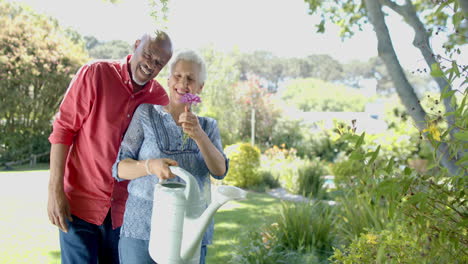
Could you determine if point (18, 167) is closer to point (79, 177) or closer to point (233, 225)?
point (233, 225)

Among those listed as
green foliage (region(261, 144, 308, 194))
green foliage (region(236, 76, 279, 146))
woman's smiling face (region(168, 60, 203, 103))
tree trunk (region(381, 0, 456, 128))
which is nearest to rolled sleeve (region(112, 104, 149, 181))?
woman's smiling face (region(168, 60, 203, 103))

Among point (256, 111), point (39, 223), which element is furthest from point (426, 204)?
point (256, 111)

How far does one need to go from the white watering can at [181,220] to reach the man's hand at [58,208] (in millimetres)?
674

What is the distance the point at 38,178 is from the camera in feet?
26.7

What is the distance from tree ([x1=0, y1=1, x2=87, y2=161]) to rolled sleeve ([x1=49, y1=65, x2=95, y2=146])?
1044cm

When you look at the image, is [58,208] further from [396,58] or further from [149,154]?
[396,58]

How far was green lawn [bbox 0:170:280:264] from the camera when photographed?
3535 mm

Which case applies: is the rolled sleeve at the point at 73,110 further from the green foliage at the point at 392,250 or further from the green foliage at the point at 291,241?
the green foliage at the point at 291,241

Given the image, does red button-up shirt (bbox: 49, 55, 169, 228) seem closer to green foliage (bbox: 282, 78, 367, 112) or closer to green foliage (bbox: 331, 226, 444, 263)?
green foliage (bbox: 331, 226, 444, 263)

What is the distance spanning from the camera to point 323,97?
35469mm

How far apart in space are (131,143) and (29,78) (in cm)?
1110

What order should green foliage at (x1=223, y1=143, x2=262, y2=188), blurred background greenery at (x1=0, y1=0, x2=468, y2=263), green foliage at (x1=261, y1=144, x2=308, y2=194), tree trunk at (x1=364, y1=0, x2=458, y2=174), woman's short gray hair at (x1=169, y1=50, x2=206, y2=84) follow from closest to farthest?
blurred background greenery at (x1=0, y1=0, x2=468, y2=263)
woman's short gray hair at (x1=169, y1=50, x2=206, y2=84)
tree trunk at (x1=364, y1=0, x2=458, y2=174)
green foliage at (x1=261, y1=144, x2=308, y2=194)
green foliage at (x1=223, y1=143, x2=262, y2=188)

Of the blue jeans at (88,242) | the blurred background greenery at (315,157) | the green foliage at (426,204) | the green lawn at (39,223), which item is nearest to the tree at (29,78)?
the blurred background greenery at (315,157)

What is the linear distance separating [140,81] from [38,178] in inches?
299
